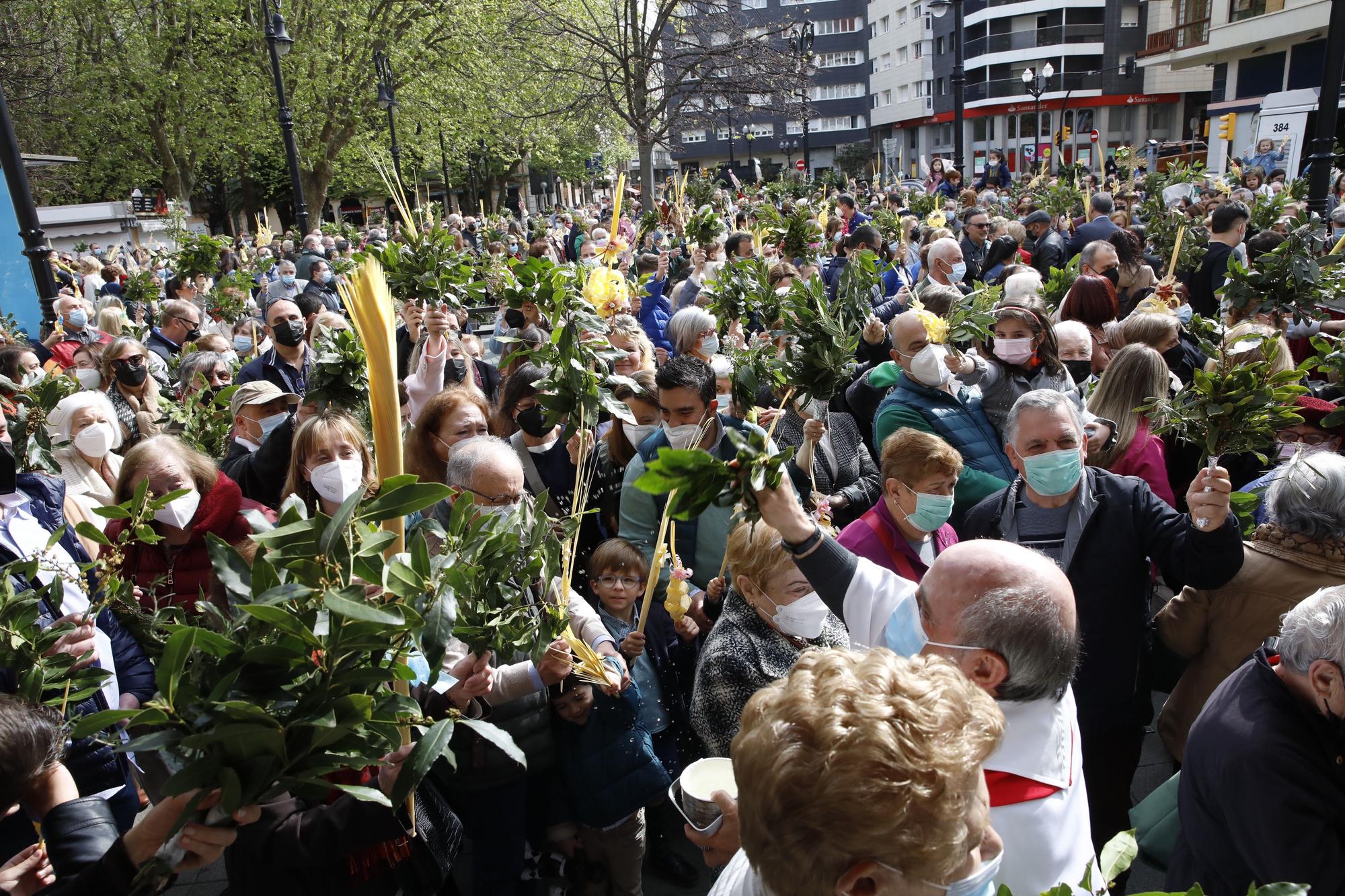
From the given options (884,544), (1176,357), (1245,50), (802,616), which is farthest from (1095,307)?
(1245,50)

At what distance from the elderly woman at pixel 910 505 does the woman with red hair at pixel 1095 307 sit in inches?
117

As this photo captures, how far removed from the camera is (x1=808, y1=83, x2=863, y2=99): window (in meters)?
69.0

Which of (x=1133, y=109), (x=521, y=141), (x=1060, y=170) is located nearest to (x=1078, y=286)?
(x=1060, y=170)

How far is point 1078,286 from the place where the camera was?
18.4 feet

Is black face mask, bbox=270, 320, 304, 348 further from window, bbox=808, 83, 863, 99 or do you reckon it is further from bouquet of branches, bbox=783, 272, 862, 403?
window, bbox=808, 83, 863, 99

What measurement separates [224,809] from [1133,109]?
5937cm

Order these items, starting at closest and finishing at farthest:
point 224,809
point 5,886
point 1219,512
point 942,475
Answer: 1. point 224,809
2. point 5,886
3. point 1219,512
4. point 942,475

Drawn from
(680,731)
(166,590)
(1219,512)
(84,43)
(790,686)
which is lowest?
(680,731)

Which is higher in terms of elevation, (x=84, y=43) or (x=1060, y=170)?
(x=84, y=43)

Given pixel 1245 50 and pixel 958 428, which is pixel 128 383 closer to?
pixel 958 428

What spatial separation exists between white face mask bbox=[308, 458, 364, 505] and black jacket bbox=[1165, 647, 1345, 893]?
113 inches

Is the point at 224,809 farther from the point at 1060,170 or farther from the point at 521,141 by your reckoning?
the point at 521,141

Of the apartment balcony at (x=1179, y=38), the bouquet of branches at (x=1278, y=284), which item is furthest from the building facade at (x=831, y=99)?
the bouquet of branches at (x=1278, y=284)

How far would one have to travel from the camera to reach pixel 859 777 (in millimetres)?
1359
